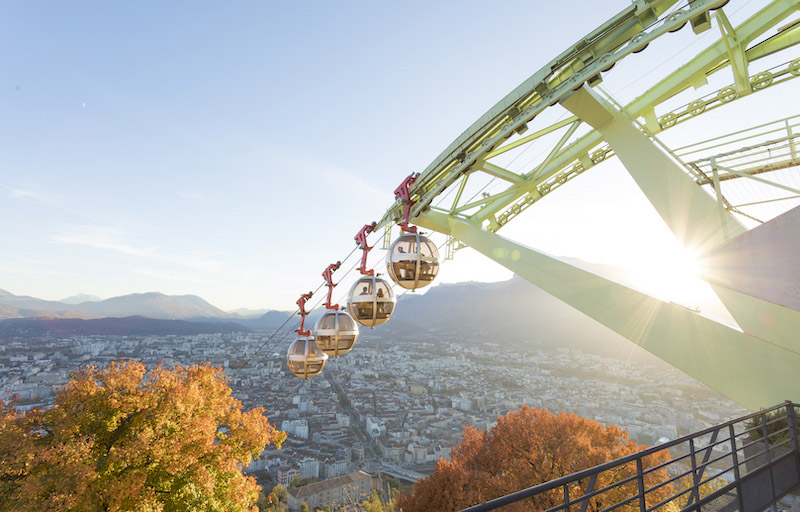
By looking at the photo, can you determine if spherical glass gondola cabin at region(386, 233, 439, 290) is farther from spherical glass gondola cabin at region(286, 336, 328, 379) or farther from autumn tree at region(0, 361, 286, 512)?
autumn tree at region(0, 361, 286, 512)

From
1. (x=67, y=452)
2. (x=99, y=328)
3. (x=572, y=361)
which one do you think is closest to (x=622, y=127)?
(x=67, y=452)

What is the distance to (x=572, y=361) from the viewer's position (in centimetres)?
6262

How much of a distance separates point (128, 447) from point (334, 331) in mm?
3966

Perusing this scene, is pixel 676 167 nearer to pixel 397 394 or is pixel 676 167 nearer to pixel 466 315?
pixel 397 394

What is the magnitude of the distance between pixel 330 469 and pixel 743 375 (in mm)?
29812

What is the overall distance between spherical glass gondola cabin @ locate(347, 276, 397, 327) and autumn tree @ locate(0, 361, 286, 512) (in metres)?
4.22

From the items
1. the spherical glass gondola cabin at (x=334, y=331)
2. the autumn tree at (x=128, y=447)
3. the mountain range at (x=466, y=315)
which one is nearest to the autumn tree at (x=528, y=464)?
the autumn tree at (x=128, y=447)

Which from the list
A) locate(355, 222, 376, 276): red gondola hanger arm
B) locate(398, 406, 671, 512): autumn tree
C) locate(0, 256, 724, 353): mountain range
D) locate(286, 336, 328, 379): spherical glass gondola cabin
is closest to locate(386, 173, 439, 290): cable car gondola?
locate(355, 222, 376, 276): red gondola hanger arm

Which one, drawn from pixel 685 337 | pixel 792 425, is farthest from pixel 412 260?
pixel 792 425

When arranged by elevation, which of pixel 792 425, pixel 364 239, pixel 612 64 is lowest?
pixel 792 425

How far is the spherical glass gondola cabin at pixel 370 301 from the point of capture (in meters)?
4.32

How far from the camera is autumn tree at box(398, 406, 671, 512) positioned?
8.02 meters

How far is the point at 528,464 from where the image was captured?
8.77m

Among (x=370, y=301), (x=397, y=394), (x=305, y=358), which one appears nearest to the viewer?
(x=370, y=301)
